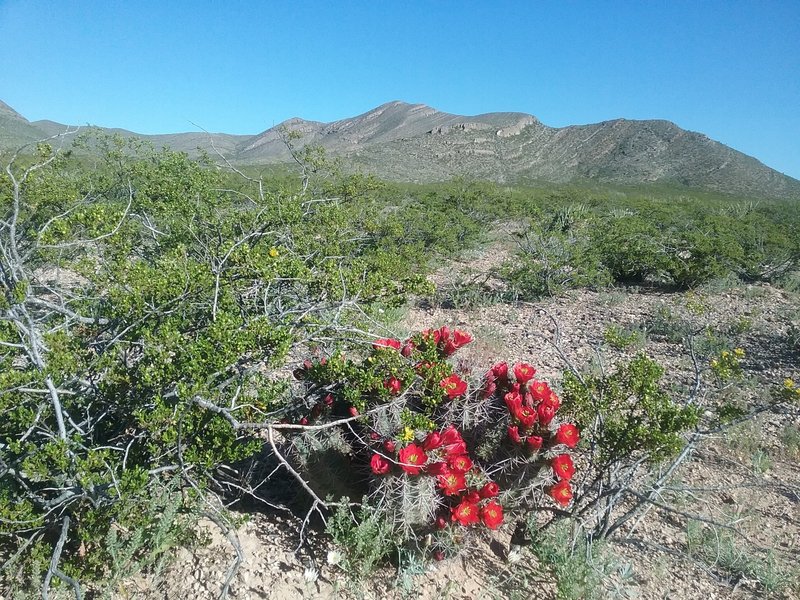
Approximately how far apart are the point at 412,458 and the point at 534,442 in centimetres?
62

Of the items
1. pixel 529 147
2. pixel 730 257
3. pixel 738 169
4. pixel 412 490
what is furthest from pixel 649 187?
pixel 412 490

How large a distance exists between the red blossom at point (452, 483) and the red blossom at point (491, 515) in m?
0.18

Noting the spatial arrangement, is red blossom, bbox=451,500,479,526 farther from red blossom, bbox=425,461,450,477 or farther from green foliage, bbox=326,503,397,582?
green foliage, bbox=326,503,397,582

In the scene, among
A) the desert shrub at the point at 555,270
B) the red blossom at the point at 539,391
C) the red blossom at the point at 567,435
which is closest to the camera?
the red blossom at the point at 567,435

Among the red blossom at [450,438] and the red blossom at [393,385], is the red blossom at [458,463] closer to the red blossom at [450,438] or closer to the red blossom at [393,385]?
the red blossom at [450,438]

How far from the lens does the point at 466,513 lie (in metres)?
2.51

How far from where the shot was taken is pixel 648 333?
6.96 m

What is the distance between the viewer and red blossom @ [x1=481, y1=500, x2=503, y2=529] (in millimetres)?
2508

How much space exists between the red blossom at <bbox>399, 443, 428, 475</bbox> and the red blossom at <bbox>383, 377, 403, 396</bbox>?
0.30 meters

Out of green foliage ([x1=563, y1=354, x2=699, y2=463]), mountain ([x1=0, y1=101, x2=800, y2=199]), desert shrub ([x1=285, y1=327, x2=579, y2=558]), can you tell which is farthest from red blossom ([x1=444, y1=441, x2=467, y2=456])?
mountain ([x1=0, y1=101, x2=800, y2=199])

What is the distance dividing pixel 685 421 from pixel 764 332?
572 centimetres

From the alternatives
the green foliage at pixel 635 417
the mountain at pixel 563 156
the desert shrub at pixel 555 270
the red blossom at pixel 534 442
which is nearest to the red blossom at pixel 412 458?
the red blossom at pixel 534 442

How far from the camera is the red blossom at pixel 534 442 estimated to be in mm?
2562

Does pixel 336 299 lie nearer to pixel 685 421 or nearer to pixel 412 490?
pixel 412 490
